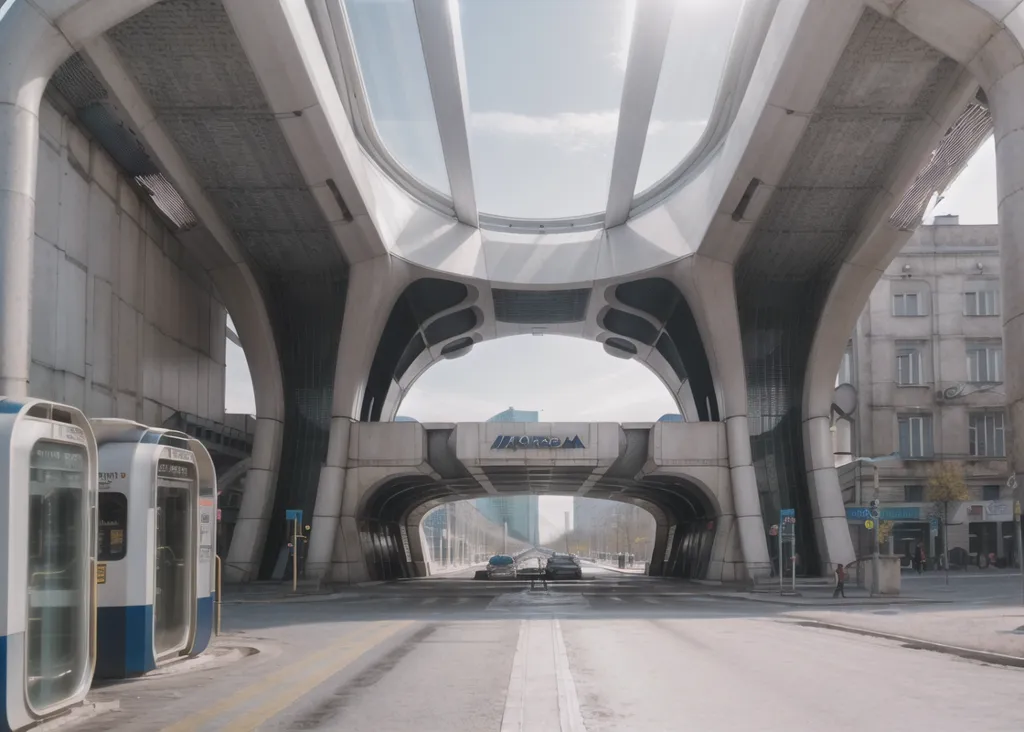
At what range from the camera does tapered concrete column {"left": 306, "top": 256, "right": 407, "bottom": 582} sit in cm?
4144

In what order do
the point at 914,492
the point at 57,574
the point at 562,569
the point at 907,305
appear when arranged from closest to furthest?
the point at 57,574, the point at 562,569, the point at 914,492, the point at 907,305

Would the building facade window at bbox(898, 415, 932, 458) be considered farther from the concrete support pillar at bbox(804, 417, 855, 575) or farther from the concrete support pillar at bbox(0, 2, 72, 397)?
the concrete support pillar at bbox(0, 2, 72, 397)

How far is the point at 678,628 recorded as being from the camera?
21.0 metres

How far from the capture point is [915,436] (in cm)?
5750

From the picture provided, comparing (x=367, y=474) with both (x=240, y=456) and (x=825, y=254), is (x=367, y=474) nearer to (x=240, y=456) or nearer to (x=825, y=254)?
(x=240, y=456)

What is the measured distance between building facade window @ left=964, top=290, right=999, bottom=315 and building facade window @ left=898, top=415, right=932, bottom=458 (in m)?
6.04

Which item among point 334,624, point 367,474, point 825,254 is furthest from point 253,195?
point 825,254

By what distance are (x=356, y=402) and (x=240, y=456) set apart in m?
6.39

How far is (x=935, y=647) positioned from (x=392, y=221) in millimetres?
28794

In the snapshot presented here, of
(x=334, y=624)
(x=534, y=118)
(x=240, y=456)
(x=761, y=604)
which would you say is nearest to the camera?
(x=334, y=624)

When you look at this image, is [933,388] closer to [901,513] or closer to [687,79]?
[901,513]

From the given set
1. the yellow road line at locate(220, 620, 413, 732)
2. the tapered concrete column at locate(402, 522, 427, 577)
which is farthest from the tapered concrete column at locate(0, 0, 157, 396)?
the tapered concrete column at locate(402, 522, 427, 577)

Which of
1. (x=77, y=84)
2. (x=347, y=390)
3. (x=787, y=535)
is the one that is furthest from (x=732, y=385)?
(x=77, y=84)

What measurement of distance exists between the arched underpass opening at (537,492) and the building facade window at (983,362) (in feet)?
53.4
